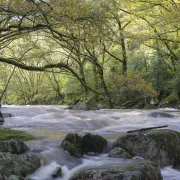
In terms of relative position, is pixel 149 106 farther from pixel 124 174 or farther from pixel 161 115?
pixel 124 174

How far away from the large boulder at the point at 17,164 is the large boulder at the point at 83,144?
1.01m

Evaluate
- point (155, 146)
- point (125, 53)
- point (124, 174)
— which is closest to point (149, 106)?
point (125, 53)

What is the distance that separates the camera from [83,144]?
238 inches

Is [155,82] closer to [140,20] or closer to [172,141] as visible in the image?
→ [140,20]

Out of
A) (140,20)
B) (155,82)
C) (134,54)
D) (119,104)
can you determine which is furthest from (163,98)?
(140,20)

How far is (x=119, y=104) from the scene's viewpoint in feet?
62.7

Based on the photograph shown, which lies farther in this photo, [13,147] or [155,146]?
[155,146]

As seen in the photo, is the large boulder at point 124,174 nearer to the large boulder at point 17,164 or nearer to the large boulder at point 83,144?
the large boulder at point 17,164

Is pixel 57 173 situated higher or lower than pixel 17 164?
lower

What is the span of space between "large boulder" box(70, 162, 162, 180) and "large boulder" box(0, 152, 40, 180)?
0.93 meters

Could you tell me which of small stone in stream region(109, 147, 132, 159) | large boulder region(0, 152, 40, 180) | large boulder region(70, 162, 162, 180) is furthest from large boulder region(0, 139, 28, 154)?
small stone in stream region(109, 147, 132, 159)

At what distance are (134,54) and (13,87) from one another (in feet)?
72.2

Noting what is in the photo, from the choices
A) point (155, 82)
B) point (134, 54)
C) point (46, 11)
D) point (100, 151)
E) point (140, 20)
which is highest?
point (140, 20)

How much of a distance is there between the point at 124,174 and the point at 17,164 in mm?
2001
